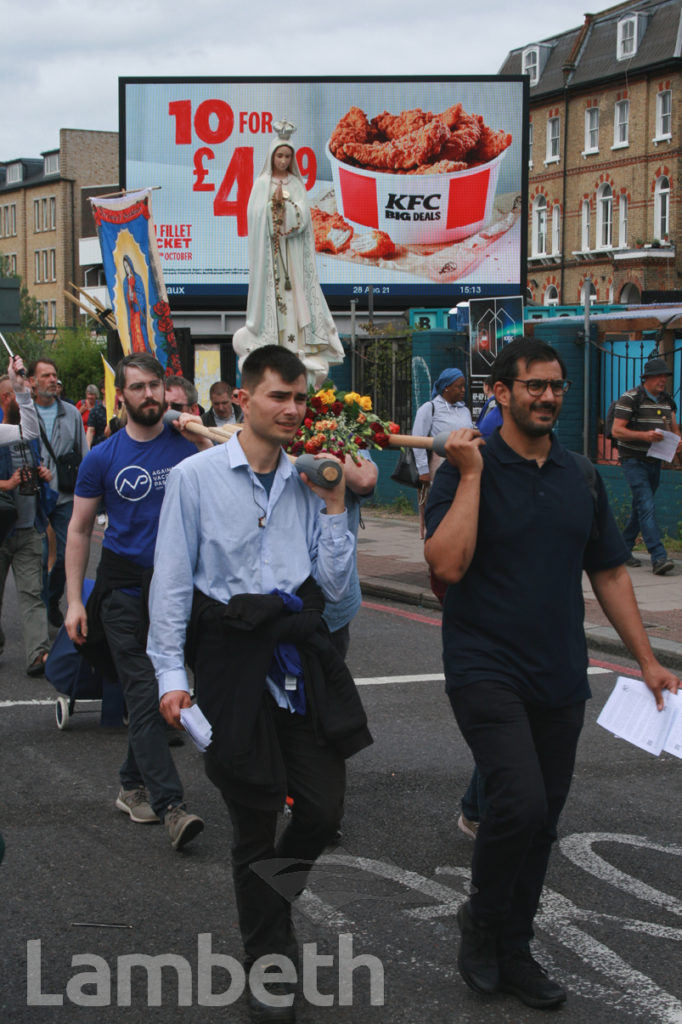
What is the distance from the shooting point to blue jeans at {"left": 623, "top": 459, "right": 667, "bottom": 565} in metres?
12.0

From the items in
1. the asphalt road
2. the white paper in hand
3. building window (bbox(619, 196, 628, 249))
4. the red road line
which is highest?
building window (bbox(619, 196, 628, 249))

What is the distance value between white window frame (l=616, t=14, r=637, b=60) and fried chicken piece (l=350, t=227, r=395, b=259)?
2912 centimetres

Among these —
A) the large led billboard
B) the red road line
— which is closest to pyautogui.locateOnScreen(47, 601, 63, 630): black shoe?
the red road line

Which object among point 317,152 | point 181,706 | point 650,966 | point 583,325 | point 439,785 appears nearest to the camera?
point 181,706

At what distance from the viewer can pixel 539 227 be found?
55.4 meters

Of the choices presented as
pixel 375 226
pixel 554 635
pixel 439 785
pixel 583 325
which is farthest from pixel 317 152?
pixel 554 635

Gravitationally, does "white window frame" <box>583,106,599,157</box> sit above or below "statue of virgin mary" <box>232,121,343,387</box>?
above

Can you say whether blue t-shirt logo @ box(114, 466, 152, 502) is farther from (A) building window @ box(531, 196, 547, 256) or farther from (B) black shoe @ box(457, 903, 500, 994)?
(A) building window @ box(531, 196, 547, 256)

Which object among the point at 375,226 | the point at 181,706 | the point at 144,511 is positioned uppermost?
the point at 375,226

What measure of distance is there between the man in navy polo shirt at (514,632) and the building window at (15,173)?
92.2 m

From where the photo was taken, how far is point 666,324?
1423 centimetres

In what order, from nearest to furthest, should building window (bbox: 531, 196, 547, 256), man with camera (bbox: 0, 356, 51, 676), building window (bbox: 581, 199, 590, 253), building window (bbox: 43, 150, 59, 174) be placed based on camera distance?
1. man with camera (bbox: 0, 356, 51, 676)
2. building window (bbox: 581, 199, 590, 253)
3. building window (bbox: 531, 196, 547, 256)
4. building window (bbox: 43, 150, 59, 174)

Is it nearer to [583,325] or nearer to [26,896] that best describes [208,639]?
[26,896]

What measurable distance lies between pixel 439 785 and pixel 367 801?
416 mm
